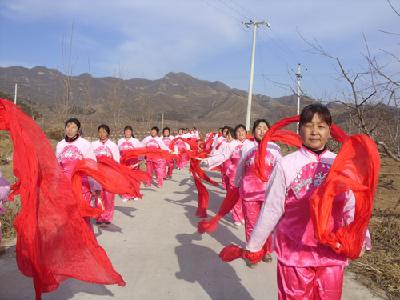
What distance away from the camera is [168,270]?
5.29 metres

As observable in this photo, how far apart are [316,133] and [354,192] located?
0.46 metres

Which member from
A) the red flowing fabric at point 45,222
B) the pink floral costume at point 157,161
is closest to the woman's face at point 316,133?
the red flowing fabric at point 45,222

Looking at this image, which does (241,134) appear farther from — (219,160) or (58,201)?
(58,201)

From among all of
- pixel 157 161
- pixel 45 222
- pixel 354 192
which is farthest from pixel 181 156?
pixel 354 192

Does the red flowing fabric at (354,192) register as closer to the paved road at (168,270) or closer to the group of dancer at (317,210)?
the group of dancer at (317,210)

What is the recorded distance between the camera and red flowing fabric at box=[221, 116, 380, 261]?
9.02ft

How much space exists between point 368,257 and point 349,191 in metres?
3.38

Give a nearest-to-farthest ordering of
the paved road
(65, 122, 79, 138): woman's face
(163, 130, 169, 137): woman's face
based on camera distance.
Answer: the paved road < (65, 122, 79, 138): woman's face < (163, 130, 169, 137): woman's face

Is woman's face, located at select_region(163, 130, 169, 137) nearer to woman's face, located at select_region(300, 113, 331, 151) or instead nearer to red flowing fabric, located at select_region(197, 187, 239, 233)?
red flowing fabric, located at select_region(197, 187, 239, 233)

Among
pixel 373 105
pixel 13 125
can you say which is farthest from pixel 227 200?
pixel 13 125

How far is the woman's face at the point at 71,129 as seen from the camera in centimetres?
620

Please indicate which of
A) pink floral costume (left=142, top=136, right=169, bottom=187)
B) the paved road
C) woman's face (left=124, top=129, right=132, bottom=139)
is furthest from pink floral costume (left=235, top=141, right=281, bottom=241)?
pink floral costume (left=142, top=136, right=169, bottom=187)

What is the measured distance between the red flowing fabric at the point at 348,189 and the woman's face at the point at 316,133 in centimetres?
16

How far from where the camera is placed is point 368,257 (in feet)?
19.3
